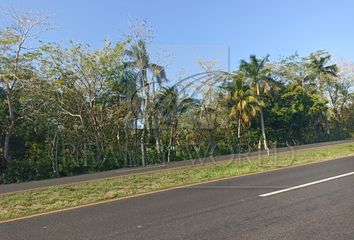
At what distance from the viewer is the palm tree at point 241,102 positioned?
4721cm

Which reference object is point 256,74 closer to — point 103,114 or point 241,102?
point 241,102

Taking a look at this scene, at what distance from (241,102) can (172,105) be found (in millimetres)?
12791

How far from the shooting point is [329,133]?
6594 cm

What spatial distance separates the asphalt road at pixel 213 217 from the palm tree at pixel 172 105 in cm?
2453

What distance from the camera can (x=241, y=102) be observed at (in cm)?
4744

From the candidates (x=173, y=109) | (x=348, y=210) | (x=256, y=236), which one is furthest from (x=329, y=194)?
(x=173, y=109)

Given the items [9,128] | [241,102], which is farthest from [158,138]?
[241,102]

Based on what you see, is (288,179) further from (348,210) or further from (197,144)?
(197,144)

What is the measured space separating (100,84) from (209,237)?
26.8 m

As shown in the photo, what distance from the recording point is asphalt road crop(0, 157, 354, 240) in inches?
267

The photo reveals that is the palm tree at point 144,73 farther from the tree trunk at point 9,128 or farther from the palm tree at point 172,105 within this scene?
the tree trunk at point 9,128

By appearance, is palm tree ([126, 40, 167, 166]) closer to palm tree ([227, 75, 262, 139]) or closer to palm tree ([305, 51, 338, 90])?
palm tree ([227, 75, 262, 139])

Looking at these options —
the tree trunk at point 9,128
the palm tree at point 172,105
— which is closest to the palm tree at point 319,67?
the palm tree at point 172,105

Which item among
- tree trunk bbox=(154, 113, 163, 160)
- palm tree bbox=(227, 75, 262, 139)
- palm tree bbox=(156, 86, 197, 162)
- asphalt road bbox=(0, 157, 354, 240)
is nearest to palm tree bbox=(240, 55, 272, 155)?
palm tree bbox=(227, 75, 262, 139)
